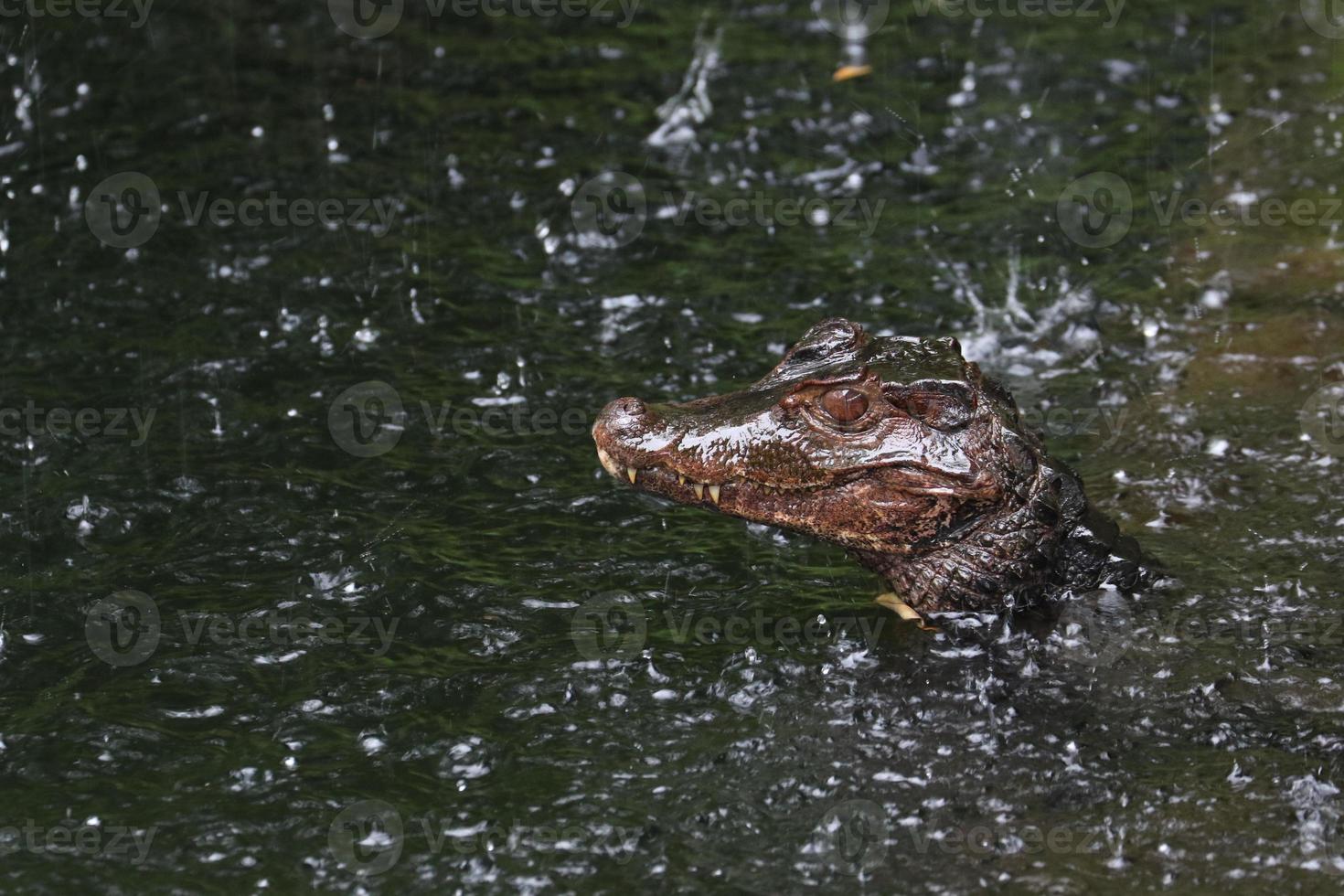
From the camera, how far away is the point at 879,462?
538cm

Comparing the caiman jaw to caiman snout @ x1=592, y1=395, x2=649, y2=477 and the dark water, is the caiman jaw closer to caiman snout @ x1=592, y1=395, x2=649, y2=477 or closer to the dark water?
caiman snout @ x1=592, y1=395, x2=649, y2=477

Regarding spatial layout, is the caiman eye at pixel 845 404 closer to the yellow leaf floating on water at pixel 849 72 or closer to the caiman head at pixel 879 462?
the caiman head at pixel 879 462

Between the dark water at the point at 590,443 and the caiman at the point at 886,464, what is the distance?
1.08ft

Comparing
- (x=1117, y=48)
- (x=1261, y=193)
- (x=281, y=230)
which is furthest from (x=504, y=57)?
(x=1261, y=193)

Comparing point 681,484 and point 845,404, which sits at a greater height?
point 845,404

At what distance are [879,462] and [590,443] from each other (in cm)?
217

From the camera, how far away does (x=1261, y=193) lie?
941 cm

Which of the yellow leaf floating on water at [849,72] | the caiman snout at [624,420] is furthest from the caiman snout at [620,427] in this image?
the yellow leaf floating on water at [849,72]

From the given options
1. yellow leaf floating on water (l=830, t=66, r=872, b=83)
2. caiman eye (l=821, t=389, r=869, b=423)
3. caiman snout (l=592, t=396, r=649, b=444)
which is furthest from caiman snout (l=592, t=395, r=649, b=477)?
yellow leaf floating on water (l=830, t=66, r=872, b=83)

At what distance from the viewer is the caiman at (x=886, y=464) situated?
5.41 metres

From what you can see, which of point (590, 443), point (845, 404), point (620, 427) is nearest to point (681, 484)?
point (620, 427)

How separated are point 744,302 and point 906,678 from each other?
338 centimetres

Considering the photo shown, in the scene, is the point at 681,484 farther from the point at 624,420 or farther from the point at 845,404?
the point at 845,404

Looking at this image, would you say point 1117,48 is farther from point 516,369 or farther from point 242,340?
point 242,340
